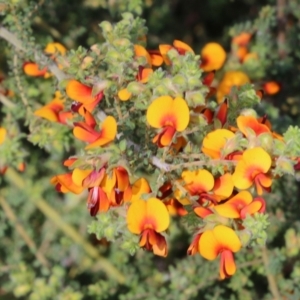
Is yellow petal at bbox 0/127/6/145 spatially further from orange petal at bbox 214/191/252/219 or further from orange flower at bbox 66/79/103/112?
orange petal at bbox 214/191/252/219

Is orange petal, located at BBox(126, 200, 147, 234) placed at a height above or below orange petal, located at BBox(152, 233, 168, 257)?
above

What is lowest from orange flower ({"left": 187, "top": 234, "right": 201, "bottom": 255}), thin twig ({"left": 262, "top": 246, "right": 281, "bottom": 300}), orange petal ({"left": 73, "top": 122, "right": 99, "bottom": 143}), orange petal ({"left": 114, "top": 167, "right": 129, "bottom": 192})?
thin twig ({"left": 262, "top": 246, "right": 281, "bottom": 300})

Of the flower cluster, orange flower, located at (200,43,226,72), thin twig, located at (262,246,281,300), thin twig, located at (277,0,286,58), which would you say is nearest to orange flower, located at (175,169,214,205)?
the flower cluster

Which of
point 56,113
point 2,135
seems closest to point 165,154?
point 56,113

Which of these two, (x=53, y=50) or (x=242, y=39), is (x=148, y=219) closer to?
(x=53, y=50)


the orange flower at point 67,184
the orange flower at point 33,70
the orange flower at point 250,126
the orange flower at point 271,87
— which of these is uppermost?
the orange flower at point 33,70

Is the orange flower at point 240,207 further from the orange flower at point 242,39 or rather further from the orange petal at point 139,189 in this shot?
the orange flower at point 242,39

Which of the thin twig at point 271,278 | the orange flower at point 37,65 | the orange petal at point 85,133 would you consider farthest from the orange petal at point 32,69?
the thin twig at point 271,278
